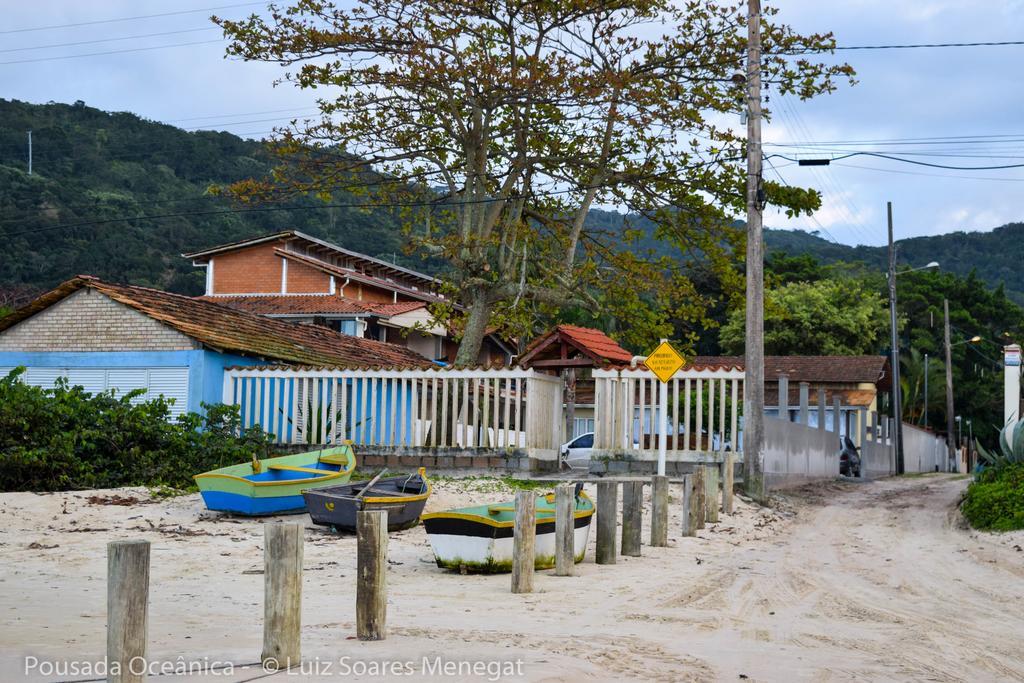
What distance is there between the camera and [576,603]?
11.5 m

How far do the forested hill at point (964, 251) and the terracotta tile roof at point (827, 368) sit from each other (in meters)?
66.5

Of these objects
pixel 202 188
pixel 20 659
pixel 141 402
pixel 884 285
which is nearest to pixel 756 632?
pixel 20 659

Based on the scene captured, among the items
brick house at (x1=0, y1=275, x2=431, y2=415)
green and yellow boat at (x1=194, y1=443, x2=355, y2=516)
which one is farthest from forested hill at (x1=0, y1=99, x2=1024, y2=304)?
green and yellow boat at (x1=194, y1=443, x2=355, y2=516)

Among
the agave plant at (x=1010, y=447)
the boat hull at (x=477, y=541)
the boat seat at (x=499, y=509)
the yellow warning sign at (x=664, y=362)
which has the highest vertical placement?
the yellow warning sign at (x=664, y=362)

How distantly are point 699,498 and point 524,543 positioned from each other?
6075 millimetres

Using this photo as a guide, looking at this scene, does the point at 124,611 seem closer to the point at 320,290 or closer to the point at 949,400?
the point at 320,290

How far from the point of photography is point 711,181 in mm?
24656

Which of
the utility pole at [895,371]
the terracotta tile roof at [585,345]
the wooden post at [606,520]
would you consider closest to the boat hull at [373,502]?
the wooden post at [606,520]

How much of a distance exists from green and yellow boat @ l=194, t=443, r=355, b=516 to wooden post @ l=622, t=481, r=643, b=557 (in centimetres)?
495

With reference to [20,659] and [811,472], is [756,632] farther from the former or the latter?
[811,472]

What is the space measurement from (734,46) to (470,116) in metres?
6.00

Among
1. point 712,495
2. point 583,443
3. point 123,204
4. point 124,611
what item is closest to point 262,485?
point 712,495

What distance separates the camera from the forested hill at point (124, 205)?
210 feet

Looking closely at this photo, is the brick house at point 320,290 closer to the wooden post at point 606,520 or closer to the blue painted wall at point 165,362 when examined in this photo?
the blue painted wall at point 165,362
